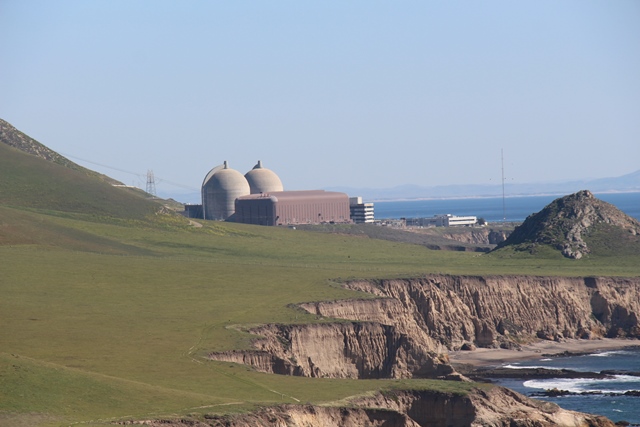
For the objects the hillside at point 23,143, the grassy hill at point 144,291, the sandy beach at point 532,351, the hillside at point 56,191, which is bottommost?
the sandy beach at point 532,351

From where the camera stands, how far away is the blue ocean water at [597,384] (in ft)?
280

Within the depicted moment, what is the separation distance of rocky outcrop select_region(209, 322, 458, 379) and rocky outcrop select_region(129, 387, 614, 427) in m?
13.6

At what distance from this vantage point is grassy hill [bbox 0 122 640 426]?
65500mm

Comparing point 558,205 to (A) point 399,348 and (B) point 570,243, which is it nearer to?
(B) point 570,243

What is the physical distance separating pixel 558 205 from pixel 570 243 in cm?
1083

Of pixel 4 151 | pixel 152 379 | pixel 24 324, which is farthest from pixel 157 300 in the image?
pixel 4 151

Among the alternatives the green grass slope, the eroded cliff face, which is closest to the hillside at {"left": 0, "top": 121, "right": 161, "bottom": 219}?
the green grass slope

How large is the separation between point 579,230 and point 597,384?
60.9 m

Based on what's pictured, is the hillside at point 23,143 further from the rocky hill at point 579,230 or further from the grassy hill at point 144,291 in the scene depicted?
the rocky hill at point 579,230

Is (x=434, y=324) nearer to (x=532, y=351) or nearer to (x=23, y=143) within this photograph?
(x=532, y=351)

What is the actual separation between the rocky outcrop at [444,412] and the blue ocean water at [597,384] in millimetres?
8142

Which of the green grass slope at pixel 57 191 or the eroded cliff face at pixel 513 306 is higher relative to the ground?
the green grass slope at pixel 57 191

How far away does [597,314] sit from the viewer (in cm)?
12575

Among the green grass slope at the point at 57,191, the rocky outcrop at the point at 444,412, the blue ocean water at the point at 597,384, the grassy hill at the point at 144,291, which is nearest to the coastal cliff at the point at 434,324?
the grassy hill at the point at 144,291
